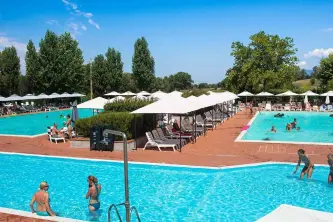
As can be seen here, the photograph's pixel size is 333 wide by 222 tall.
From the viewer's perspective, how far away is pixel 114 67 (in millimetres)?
63375

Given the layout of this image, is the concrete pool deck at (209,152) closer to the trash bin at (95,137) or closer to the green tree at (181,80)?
the trash bin at (95,137)

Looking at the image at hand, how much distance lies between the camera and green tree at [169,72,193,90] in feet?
440

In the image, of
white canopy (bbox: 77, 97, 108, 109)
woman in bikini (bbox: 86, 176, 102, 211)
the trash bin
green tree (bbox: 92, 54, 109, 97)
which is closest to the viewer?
woman in bikini (bbox: 86, 176, 102, 211)

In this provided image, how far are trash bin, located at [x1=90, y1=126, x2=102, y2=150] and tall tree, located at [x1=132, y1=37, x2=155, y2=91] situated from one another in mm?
49637

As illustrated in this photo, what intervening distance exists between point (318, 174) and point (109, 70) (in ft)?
179

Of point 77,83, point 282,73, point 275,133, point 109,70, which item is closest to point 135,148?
point 275,133

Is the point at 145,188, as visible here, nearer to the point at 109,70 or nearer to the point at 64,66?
the point at 64,66

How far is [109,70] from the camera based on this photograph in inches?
2461

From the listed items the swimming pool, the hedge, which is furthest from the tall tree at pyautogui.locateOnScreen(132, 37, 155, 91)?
the swimming pool

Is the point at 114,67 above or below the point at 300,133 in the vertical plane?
above

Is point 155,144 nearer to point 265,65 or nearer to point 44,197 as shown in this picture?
point 44,197

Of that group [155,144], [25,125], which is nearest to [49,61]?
[25,125]

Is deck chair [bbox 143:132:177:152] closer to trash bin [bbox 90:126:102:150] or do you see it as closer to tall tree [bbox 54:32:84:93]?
trash bin [bbox 90:126:102:150]

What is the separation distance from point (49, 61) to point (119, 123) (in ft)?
129
